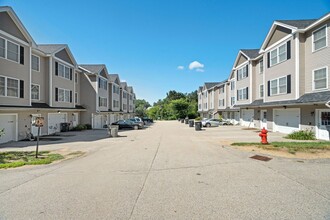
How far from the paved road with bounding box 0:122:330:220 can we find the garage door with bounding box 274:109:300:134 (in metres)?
12.0

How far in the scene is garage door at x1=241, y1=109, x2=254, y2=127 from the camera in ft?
97.4

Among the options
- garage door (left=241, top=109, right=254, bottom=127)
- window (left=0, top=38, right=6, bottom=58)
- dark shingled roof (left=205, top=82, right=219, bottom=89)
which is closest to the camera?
window (left=0, top=38, right=6, bottom=58)

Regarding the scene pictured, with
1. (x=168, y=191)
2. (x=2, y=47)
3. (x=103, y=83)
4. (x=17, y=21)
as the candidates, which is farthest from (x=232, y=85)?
(x=168, y=191)

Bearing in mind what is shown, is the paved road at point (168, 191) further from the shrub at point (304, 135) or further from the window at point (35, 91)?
the window at point (35, 91)

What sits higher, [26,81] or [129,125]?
[26,81]

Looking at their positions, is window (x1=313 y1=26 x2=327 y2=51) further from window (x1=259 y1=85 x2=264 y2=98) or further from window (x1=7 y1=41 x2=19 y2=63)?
window (x1=7 y1=41 x2=19 y2=63)

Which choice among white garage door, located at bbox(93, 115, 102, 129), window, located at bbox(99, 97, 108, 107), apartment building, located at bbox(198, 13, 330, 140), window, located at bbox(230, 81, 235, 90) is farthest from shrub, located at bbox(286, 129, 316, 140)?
window, located at bbox(99, 97, 108, 107)

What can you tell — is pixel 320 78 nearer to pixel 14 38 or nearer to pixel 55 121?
pixel 14 38

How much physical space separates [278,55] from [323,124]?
8.60 meters

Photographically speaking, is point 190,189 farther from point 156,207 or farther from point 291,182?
point 291,182

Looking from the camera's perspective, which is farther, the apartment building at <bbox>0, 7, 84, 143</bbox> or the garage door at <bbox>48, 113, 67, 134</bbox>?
the garage door at <bbox>48, 113, 67, 134</bbox>

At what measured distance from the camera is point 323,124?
51.4ft

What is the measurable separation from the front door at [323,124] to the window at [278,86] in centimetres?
436

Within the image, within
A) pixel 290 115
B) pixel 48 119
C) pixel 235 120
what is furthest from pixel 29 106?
pixel 235 120
